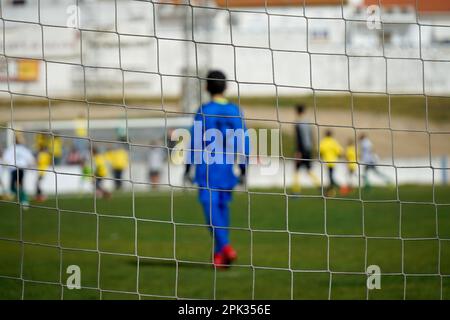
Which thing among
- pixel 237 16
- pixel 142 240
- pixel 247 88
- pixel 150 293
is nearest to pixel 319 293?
pixel 150 293

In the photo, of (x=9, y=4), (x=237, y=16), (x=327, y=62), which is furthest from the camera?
(x=237, y=16)

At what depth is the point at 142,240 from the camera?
9.95m

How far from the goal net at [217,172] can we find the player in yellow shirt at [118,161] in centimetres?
6

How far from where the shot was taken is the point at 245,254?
347 inches

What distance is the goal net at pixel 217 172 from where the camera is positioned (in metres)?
6.23

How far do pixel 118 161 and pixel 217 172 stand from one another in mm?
16491

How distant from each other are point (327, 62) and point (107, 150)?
18.0 meters

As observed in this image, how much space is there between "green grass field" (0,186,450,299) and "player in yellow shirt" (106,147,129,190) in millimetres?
10045

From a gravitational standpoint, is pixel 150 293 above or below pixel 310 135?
below

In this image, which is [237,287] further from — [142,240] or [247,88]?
[247,88]

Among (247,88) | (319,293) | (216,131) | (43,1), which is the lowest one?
(319,293)

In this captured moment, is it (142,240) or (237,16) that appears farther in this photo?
(237,16)

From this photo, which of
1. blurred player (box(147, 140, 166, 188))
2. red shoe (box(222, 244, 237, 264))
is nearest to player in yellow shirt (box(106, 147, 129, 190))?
blurred player (box(147, 140, 166, 188))

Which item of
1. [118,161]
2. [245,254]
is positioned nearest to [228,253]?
[245,254]
